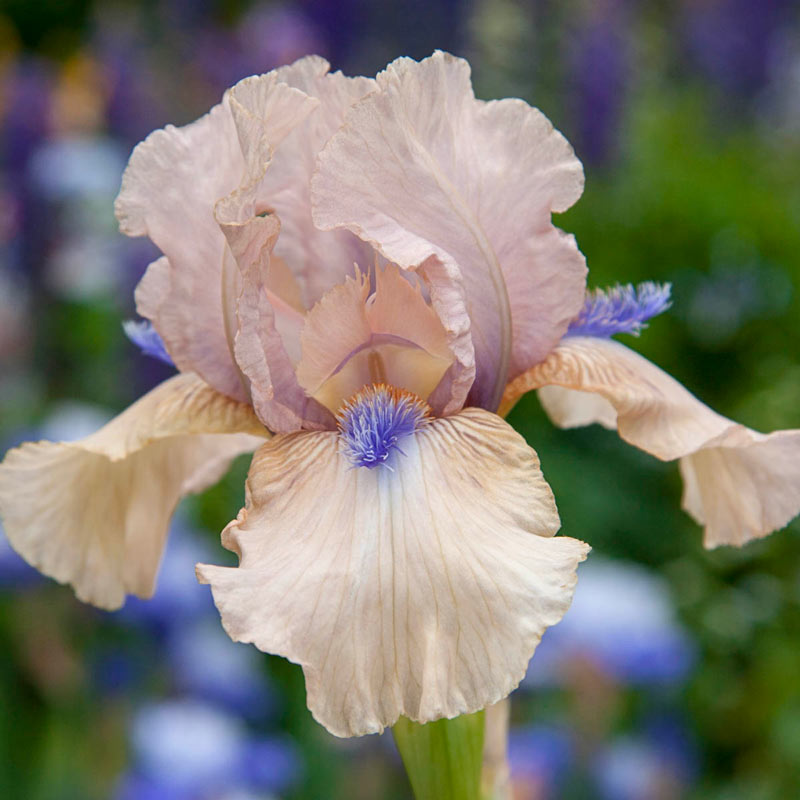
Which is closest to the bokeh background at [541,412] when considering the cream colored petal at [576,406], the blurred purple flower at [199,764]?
the blurred purple flower at [199,764]

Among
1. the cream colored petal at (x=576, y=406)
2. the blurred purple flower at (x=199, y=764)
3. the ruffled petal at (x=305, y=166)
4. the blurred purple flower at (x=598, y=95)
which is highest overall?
the ruffled petal at (x=305, y=166)

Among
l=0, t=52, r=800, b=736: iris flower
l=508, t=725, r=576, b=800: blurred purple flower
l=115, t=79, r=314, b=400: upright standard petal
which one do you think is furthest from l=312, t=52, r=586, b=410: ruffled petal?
l=508, t=725, r=576, b=800: blurred purple flower

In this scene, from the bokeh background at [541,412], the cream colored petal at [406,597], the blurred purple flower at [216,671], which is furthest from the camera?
the blurred purple flower at [216,671]

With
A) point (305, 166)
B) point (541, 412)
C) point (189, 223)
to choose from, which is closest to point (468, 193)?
point (305, 166)

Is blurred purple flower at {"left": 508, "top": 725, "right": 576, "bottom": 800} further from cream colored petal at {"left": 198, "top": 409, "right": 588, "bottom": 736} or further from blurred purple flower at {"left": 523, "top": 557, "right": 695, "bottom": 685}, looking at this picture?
cream colored petal at {"left": 198, "top": 409, "right": 588, "bottom": 736}

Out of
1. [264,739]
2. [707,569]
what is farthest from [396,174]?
[707,569]

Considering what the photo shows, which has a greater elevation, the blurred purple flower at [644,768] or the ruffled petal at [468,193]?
the ruffled petal at [468,193]

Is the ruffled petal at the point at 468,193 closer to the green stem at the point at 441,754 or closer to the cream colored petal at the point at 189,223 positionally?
the cream colored petal at the point at 189,223

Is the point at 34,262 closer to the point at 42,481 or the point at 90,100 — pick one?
the point at 90,100

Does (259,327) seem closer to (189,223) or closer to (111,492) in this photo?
(189,223)
